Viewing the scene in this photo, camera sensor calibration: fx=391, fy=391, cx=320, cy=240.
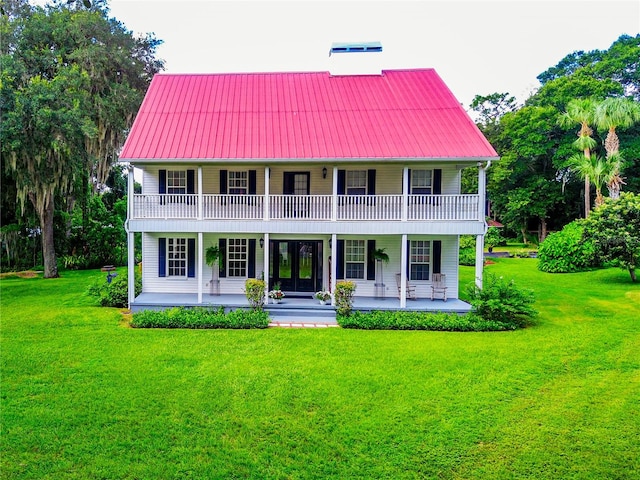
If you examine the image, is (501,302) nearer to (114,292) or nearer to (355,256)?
(355,256)

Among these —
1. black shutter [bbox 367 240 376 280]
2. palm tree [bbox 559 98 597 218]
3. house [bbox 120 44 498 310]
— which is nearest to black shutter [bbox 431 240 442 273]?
house [bbox 120 44 498 310]

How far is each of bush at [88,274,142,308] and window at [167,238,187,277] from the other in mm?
1458

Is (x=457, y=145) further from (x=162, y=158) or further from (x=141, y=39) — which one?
A: (x=141, y=39)

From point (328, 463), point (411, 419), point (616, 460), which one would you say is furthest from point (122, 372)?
point (616, 460)

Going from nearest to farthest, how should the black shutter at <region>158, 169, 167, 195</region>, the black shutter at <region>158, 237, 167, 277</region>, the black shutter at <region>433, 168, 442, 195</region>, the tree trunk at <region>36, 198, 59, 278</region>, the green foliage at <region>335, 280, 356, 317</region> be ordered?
the green foliage at <region>335, 280, 356, 317</region> → the black shutter at <region>433, 168, 442, 195</region> → the black shutter at <region>158, 169, 167, 195</region> → the black shutter at <region>158, 237, 167, 277</region> → the tree trunk at <region>36, 198, 59, 278</region>

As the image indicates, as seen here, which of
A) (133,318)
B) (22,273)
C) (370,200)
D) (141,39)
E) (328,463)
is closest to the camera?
(328,463)

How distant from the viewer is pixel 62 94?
54.8 feet

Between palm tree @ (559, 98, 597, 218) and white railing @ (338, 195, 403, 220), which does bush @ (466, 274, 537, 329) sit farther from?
palm tree @ (559, 98, 597, 218)

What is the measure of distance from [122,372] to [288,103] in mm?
10938

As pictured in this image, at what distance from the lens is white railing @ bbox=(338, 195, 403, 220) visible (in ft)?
41.1

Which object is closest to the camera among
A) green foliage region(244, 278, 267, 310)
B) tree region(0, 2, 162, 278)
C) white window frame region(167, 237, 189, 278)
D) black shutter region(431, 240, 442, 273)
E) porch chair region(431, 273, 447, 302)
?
green foliage region(244, 278, 267, 310)

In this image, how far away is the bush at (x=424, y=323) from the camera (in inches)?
431

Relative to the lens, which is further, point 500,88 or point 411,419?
point 500,88

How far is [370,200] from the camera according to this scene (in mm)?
13148
